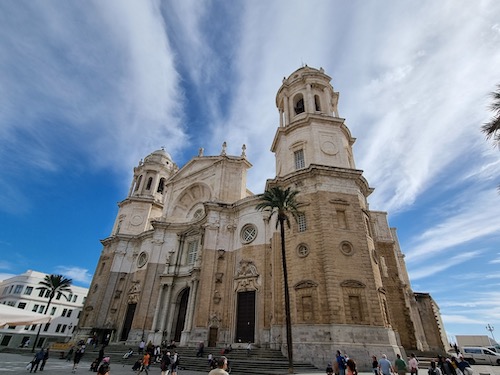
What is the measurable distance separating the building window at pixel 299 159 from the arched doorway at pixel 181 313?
Result: 678 inches

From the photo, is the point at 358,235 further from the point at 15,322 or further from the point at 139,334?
the point at 139,334

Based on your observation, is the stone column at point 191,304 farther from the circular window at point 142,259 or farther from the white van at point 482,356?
the white van at point 482,356

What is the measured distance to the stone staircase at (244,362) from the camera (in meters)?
15.8

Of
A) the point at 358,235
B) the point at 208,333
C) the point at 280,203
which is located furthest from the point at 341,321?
the point at 208,333

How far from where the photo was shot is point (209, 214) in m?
27.7

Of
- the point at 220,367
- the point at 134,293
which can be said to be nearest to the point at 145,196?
the point at 134,293

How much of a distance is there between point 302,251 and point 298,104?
1685 centimetres

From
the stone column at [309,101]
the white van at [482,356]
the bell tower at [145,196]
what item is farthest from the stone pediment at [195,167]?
the white van at [482,356]

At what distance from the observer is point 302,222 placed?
21188 millimetres

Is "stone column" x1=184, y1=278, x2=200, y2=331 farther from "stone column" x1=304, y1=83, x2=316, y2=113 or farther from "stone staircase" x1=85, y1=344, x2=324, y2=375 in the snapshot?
"stone column" x1=304, y1=83, x2=316, y2=113

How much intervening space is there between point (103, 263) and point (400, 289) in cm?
3509

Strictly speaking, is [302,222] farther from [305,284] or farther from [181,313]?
[181,313]

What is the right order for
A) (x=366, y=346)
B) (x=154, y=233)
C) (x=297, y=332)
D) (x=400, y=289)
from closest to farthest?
(x=366, y=346) < (x=297, y=332) < (x=400, y=289) < (x=154, y=233)

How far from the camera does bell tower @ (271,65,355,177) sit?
79.3 ft
